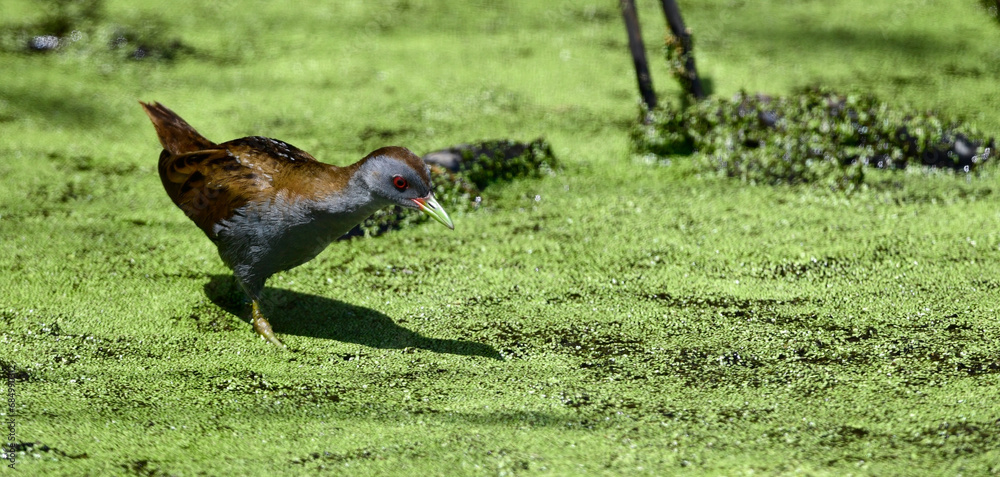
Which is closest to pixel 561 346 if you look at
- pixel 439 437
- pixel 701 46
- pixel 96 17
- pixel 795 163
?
pixel 439 437

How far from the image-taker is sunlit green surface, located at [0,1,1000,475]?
74.4 inches

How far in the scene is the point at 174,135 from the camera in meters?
2.65

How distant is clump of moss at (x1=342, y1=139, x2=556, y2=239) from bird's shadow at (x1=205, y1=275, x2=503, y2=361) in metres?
0.49

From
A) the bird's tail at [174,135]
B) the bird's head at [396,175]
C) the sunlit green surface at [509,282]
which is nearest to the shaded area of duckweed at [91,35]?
the sunlit green surface at [509,282]

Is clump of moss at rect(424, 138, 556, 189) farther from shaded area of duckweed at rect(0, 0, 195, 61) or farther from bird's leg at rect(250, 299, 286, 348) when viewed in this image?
shaded area of duckweed at rect(0, 0, 195, 61)

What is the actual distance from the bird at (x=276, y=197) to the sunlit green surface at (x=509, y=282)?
0.25 meters

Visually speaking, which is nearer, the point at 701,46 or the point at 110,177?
the point at 110,177

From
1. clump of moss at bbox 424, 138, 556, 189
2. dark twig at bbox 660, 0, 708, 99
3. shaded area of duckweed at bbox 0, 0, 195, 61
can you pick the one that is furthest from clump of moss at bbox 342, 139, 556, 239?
shaded area of duckweed at bbox 0, 0, 195, 61

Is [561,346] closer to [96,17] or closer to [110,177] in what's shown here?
[110,177]

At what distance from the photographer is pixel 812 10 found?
4.89m

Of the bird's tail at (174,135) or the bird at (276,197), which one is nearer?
the bird at (276,197)

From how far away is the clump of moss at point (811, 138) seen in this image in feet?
11.5

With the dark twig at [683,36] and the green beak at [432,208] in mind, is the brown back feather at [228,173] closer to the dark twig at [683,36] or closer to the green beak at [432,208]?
the green beak at [432,208]

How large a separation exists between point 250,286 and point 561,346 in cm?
84
